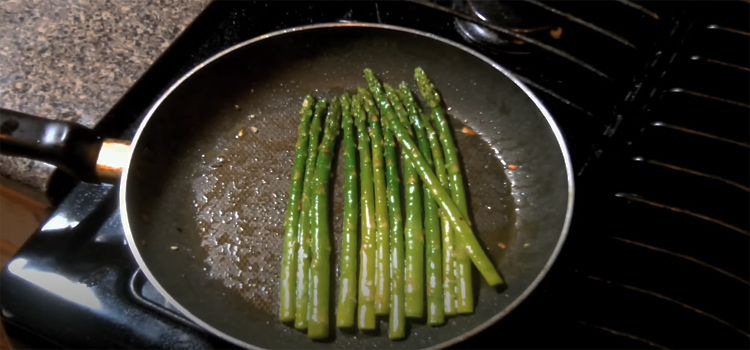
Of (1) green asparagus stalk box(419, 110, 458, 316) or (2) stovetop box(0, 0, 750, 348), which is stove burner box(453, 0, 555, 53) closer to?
(2) stovetop box(0, 0, 750, 348)

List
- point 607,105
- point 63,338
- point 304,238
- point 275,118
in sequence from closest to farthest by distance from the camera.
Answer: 1. point 63,338
2. point 304,238
3. point 607,105
4. point 275,118

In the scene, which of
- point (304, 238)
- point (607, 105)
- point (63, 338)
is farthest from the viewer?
point (607, 105)

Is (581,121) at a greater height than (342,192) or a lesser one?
greater

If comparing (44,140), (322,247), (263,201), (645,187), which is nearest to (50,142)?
(44,140)

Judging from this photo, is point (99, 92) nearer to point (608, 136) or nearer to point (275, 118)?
point (275, 118)

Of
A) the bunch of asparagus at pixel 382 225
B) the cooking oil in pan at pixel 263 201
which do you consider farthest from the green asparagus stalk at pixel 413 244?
the cooking oil in pan at pixel 263 201

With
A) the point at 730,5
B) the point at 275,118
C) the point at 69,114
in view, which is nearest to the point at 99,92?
the point at 69,114
